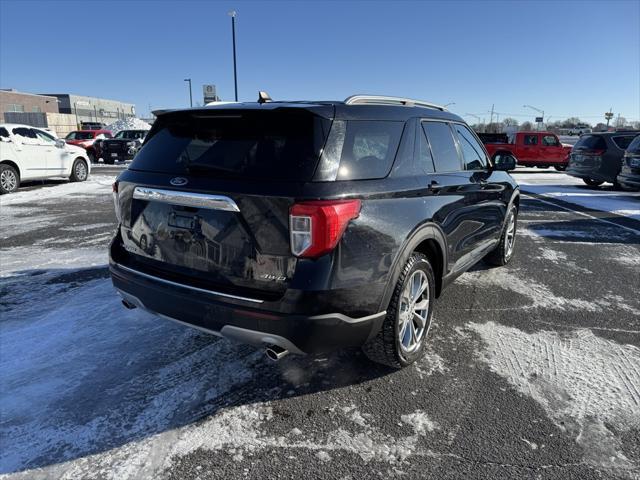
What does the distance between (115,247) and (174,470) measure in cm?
166

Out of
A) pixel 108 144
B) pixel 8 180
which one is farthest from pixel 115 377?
pixel 108 144

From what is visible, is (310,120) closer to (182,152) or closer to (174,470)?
(182,152)

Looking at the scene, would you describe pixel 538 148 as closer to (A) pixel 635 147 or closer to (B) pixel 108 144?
(A) pixel 635 147

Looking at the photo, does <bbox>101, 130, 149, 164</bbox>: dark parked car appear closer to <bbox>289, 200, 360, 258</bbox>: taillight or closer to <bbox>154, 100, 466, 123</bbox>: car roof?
<bbox>154, 100, 466, 123</bbox>: car roof

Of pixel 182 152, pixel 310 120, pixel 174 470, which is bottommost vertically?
pixel 174 470

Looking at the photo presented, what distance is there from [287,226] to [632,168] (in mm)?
12480

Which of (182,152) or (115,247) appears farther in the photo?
(115,247)

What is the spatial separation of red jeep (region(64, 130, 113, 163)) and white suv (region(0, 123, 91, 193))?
1022cm

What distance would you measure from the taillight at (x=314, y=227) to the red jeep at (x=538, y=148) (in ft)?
72.8

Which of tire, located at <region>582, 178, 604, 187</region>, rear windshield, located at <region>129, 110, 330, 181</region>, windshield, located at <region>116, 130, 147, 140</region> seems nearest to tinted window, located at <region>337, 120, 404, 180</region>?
rear windshield, located at <region>129, 110, 330, 181</region>

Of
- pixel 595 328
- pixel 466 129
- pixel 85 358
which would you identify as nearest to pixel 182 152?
pixel 85 358

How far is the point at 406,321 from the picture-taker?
3119 millimetres

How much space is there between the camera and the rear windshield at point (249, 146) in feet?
8.13

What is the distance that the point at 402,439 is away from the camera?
8.18ft
